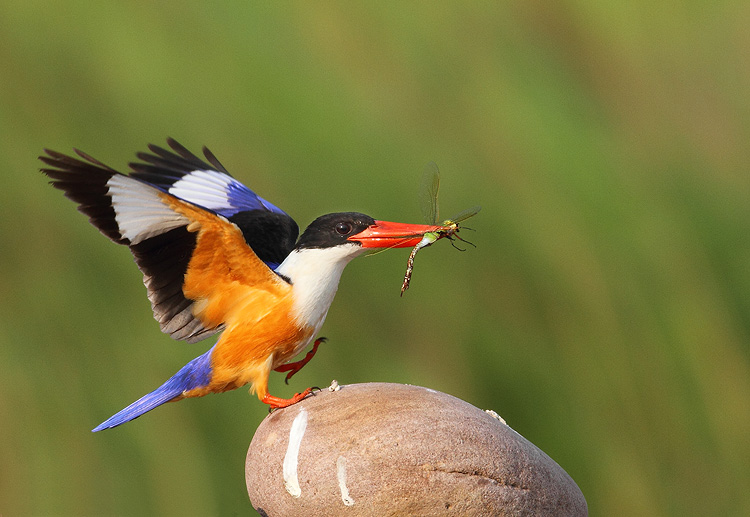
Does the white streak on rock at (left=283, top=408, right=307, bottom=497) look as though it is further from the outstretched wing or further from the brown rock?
the outstretched wing

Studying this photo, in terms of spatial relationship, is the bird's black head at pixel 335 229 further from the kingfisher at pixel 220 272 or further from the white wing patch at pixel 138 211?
the white wing patch at pixel 138 211

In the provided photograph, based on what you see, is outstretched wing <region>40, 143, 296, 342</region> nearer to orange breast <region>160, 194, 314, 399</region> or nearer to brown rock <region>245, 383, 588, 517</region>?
orange breast <region>160, 194, 314, 399</region>

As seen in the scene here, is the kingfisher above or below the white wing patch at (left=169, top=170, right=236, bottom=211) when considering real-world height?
below

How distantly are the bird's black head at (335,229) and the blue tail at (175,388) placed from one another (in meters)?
0.46

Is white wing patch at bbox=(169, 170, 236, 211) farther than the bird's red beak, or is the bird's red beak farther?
white wing patch at bbox=(169, 170, 236, 211)

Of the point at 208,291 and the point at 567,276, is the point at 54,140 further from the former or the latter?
the point at 567,276

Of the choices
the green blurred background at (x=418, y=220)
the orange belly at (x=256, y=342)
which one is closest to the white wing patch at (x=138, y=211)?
the orange belly at (x=256, y=342)

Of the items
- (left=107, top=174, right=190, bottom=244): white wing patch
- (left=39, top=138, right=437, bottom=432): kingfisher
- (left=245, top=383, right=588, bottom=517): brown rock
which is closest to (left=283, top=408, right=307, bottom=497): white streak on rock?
(left=245, top=383, right=588, bottom=517): brown rock

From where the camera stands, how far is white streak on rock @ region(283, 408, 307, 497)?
2592 millimetres

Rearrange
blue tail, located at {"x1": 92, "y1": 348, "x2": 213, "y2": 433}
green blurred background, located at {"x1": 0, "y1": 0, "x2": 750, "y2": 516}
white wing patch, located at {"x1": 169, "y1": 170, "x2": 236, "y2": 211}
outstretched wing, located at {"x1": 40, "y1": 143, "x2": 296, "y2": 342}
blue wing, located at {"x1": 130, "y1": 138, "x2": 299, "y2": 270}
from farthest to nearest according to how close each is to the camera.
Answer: green blurred background, located at {"x1": 0, "y1": 0, "x2": 750, "y2": 516} < white wing patch, located at {"x1": 169, "y1": 170, "x2": 236, "y2": 211} < blue wing, located at {"x1": 130, "y1": 138, "x2": 299, "y2": 270} < blue tail, located at {"x1": 92, "y1": 348, "x2": 213, "y2": 433} < outstretched wing, located at {"x1": 40, "y1": 143, "x2": 296, "y2": 342}

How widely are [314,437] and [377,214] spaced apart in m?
1.74

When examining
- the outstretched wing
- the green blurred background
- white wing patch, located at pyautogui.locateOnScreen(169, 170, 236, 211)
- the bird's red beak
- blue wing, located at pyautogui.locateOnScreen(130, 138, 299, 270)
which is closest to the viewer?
the outstretched wing

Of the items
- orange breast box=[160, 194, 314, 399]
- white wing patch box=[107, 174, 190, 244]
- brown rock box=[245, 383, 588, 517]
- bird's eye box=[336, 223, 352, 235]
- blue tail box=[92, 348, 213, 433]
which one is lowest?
brown rock box=[245, 383, 588, 517]

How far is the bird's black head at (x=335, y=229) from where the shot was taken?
8.91 feet
